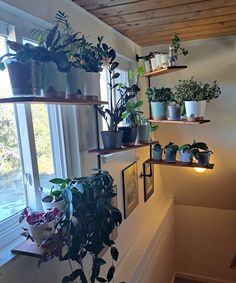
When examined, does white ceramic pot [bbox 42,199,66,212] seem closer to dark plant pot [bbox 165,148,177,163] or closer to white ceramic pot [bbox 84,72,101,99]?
white ceramic pot [bbox 84,72,101,99]

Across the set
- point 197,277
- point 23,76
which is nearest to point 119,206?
point 23,76

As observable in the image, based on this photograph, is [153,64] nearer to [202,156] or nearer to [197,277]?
[202,156]

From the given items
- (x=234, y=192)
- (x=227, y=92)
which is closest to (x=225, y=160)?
(x=234, y=192)

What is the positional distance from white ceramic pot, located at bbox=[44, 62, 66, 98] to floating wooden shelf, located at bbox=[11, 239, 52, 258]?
2.07 ft

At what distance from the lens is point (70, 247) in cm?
100

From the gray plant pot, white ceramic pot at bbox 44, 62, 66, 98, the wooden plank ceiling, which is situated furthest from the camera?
the gray plant pot

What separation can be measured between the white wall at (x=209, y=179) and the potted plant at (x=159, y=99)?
500mm

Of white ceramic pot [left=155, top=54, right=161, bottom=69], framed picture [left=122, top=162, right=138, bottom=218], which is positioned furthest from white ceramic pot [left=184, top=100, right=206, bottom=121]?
framed picture [left=122, top=162, right=138, bottom=218]

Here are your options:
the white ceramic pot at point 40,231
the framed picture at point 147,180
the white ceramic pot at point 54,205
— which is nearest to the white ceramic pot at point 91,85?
the white ceramic pot at point 54,205

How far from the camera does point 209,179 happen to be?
2.85 meters

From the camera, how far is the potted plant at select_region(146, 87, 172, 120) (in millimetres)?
2156

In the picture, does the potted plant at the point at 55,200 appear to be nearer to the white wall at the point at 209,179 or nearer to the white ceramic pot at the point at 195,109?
the white ceramic pot at the point at 195,109

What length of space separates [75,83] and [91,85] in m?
0.11

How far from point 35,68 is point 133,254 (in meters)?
1.72
